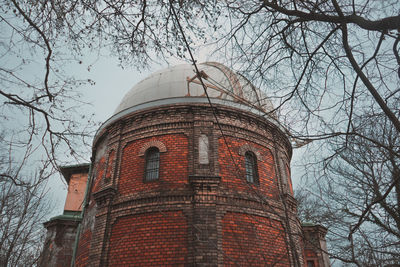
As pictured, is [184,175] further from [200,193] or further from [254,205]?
[254,205]

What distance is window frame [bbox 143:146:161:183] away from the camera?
9203 millimetres

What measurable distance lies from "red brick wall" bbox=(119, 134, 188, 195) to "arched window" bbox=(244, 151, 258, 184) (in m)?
2.14

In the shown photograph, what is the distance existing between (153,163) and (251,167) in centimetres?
331

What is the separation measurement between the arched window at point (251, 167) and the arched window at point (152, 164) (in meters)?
2.97

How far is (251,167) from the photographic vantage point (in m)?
9.78

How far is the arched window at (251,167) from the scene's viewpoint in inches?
377

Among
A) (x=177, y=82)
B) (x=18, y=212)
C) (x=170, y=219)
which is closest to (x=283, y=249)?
(x=170, y=219)

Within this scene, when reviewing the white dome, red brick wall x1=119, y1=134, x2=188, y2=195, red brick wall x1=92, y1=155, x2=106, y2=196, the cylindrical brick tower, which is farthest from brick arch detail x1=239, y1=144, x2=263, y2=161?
red brick wall x1=92, y1=155, x2=106, y2=196

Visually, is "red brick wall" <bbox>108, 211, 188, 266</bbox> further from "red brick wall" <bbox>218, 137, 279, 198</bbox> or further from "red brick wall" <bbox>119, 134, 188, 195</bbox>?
"red brick wall" <bbox>218, 137, 279, 198</bbox>

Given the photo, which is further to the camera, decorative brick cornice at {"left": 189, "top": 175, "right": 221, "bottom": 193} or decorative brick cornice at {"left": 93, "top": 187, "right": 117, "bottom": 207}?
decorative brick cornice at {"left": 93, "top": 187, "right": 117, "bottom": 207}

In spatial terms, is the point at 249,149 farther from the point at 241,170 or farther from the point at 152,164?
the point at 152,164

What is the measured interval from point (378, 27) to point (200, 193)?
20.3ft

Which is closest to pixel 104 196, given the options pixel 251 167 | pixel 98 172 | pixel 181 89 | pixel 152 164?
pixel 152 164

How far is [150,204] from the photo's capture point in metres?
8.52
